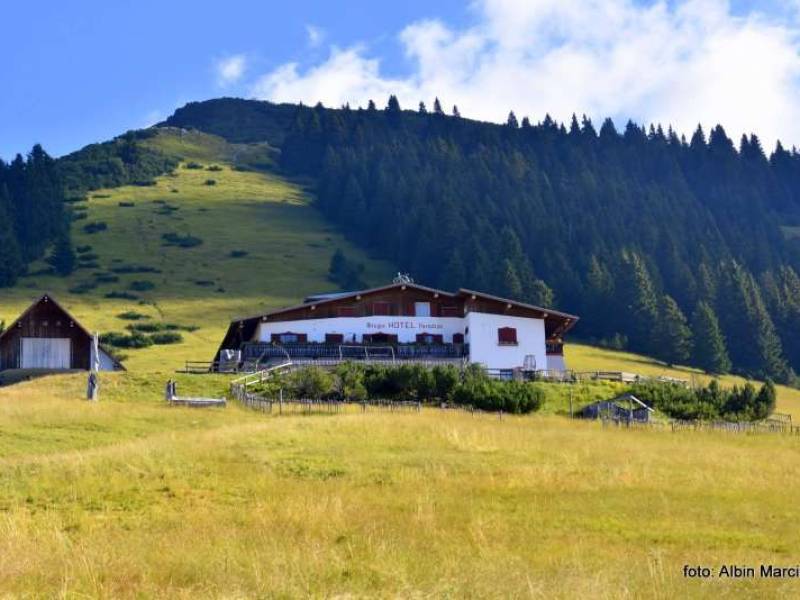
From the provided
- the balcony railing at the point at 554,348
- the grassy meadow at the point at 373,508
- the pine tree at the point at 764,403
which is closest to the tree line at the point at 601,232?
the balcony railing at the point at 554,348

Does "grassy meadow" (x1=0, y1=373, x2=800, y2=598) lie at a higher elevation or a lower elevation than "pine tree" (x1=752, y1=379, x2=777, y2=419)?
lower

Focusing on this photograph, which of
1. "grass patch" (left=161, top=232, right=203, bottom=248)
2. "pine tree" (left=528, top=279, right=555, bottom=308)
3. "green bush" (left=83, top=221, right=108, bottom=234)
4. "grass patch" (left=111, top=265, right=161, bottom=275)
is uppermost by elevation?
"green bush" (left=83, top=221, right=108, bottom=234)

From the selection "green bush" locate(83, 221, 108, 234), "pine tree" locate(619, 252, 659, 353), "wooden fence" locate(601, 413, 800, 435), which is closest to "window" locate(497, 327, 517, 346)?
"wooden fence" locate(601, 413, 800, 435)

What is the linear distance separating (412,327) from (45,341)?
24.4 meters

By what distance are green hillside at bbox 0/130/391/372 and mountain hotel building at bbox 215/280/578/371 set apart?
9108mm

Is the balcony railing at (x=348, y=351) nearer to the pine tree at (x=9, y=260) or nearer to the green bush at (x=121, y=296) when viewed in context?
the green bush at (x=121, y=296)

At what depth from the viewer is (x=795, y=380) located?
99.7m

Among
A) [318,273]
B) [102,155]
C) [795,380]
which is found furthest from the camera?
[102,155]

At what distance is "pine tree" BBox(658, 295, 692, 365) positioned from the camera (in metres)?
94.8

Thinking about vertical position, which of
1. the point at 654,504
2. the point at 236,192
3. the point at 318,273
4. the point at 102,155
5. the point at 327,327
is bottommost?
the point at 654,504

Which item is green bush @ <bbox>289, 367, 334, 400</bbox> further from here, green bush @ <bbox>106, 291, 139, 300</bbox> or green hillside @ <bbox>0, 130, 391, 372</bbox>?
green bush @ <bbox>106, 291, 139, 300</bbox>

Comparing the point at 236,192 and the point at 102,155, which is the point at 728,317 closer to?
the point at 236,192

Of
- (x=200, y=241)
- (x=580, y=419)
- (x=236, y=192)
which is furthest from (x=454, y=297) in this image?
(x=236, y=192)

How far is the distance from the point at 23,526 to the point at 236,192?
151558 mm
